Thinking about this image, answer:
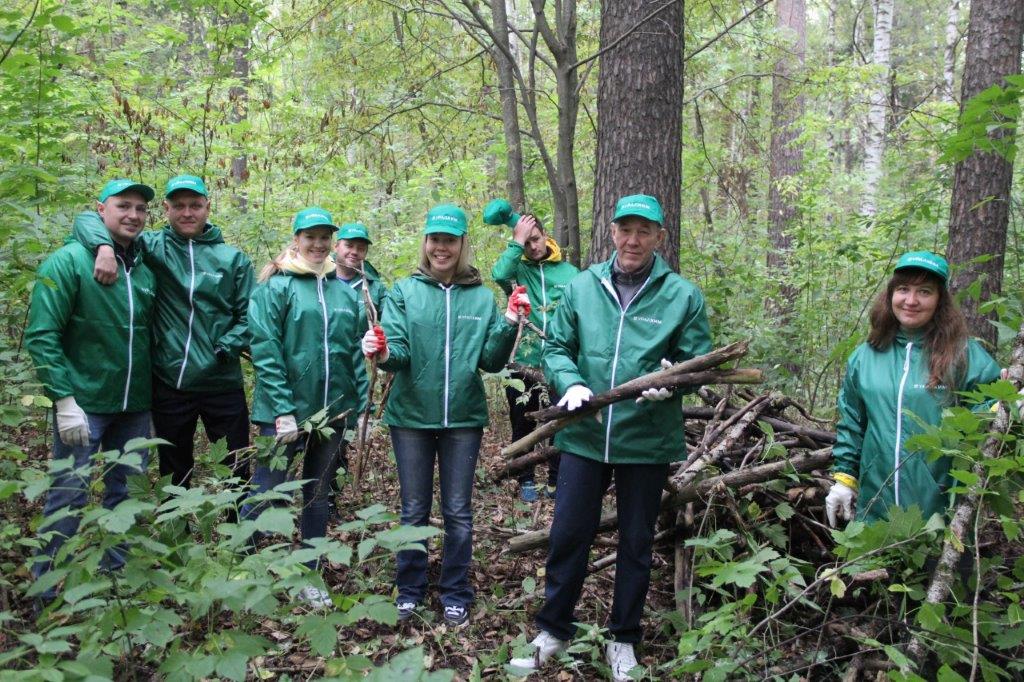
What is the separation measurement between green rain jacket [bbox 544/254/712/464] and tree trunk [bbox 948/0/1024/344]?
3.96m

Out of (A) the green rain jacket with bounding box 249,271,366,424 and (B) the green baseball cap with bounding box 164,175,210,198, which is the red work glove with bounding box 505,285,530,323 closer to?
(A) the green rain jacket with bounding box 249,271,366,424

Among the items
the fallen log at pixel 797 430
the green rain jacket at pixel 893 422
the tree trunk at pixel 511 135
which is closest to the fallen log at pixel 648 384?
the green rain jacket at pixel 893 422

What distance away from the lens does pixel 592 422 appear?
372cm

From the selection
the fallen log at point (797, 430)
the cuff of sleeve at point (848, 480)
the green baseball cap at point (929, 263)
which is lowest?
the cuff of sleeve at point (848, 480)

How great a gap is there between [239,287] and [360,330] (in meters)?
0.89

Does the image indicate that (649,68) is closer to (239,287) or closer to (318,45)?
(239,287)

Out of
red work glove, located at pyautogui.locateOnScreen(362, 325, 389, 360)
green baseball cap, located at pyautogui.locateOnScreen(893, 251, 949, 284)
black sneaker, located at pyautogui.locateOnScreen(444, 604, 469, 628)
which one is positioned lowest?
black sneaker, located at pyautogui.locateOnScreen(444, 604, 469, 628)

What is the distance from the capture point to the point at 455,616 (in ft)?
13.7

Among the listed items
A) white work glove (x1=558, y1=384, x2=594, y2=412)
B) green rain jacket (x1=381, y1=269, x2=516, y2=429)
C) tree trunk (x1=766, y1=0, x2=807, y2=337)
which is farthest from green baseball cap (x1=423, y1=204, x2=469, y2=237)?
tree trunk (x1=766, y1=0, x2=807, y2=337)

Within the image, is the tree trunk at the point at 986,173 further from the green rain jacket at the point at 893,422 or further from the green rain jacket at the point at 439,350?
the green rain jacket at the point at 439,350

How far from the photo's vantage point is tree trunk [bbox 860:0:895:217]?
1545cm

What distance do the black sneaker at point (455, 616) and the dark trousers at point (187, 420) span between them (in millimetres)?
1651

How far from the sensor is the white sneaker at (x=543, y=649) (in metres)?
3.69

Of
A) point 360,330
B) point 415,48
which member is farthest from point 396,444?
point 415,48
